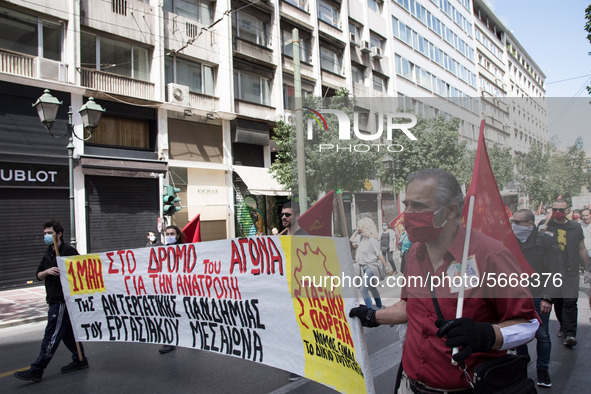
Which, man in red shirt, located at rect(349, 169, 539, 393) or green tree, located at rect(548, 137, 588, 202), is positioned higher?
green tree, located at rect(548, 137, 588, 202)

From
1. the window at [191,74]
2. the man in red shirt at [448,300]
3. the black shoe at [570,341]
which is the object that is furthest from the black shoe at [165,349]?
the window at [191,74]

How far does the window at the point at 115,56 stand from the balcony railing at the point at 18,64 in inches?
74.3

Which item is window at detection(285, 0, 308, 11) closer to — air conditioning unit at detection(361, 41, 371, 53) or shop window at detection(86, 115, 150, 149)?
air conditioning unit at detection(361, 41, 371, 53)

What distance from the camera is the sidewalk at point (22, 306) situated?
8.73 m

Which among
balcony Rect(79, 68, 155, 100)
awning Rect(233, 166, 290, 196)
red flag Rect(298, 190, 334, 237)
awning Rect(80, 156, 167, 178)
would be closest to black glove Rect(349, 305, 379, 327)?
red flag Rect(298, 190, 334, 237)

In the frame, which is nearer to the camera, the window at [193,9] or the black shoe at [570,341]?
the black shoe at [570,341]

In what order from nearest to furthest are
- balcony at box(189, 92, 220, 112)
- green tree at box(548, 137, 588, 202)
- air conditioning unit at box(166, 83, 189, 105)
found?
green tree at box(548, 137, 588, 202), air conditioning unit at box(166, 83, 189, 105), balcony at box(189, 92, 220, 112)

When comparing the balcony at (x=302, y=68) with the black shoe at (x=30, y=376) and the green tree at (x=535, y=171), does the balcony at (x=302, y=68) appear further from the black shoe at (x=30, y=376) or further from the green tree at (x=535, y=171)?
the green tree at (x=535, y=171)

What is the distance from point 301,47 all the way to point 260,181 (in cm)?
857

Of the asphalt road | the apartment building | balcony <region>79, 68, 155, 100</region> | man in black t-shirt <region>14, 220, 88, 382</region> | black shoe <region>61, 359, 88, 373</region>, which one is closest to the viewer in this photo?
the asphalt road

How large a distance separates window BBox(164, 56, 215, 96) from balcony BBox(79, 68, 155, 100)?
1249mm

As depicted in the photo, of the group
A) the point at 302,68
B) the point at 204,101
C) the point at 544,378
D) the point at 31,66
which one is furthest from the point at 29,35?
the point at 544,378

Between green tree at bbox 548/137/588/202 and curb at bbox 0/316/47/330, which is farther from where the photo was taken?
curb at bbox 0/316/47/330

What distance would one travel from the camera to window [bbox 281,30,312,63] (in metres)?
22.5
